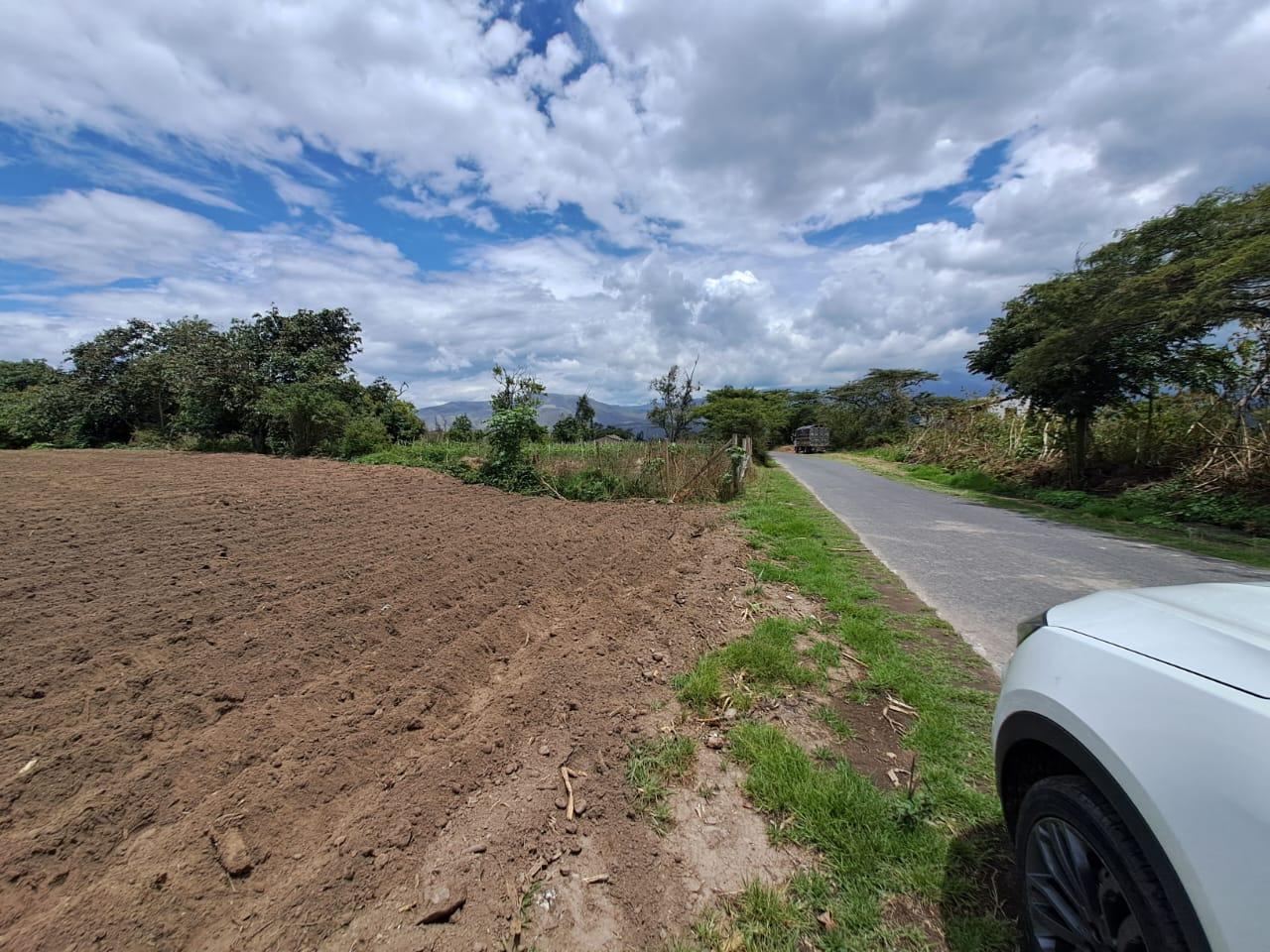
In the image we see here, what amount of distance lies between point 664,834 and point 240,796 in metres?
1.88

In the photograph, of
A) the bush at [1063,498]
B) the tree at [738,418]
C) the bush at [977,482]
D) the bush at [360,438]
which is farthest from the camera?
the tree at [738,418]

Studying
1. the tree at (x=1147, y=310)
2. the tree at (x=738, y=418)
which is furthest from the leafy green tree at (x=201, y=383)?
the tree at (x=1147, y=310)

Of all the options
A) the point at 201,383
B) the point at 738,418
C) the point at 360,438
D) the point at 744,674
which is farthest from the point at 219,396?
the point at 744,674

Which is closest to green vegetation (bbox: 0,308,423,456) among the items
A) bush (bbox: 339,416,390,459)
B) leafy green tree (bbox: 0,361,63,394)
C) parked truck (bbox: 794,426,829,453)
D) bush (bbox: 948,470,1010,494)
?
bush (bbox: 339,416,390,459)

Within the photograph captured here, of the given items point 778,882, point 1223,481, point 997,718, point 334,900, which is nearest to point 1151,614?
point 997,718

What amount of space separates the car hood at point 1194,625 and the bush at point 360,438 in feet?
68.9

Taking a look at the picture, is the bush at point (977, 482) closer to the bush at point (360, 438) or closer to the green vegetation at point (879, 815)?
the green vegetation at point (879, 815)

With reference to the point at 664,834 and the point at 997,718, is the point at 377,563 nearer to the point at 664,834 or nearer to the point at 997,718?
the point at 664,834

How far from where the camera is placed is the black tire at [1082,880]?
110cm

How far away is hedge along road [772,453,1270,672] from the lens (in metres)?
4.54

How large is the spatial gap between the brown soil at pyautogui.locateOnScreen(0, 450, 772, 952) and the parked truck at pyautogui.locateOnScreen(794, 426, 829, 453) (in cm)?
3926

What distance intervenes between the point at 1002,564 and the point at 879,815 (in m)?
5.30

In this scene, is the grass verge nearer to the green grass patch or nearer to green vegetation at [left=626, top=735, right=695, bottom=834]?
the green grass patch

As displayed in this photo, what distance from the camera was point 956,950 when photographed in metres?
1.59
